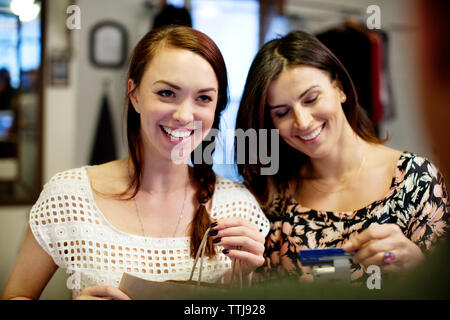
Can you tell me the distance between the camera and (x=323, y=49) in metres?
0.87

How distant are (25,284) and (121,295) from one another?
10.5 inches

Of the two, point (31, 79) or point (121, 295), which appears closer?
point (121, 295)

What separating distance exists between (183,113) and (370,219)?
409mm

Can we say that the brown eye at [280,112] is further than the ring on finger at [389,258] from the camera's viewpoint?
Yes

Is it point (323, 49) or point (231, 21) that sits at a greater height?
point (231, 21)

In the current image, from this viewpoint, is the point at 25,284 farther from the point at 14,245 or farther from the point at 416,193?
the point at 416,193

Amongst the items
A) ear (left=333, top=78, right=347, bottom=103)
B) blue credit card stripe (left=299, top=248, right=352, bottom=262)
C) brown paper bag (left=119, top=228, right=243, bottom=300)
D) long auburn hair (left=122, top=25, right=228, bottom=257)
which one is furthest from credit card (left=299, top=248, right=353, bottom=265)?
ear (left=333, top=78, right=347, bottom=103)

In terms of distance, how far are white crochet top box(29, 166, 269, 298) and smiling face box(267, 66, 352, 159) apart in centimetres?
29

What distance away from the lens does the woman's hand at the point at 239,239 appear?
723 millimetres

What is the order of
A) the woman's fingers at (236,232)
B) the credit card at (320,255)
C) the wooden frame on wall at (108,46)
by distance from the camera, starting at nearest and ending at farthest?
the credit card at (320,255)
the woman's fingers at (236,232)
the wooden frame on wall at (108,46)

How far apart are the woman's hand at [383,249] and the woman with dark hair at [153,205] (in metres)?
0.19

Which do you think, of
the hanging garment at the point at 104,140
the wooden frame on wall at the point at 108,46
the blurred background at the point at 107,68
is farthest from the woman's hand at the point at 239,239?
the wooden frame on wall at the point at 108,46

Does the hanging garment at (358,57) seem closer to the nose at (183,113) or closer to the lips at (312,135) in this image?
the lips at (312,135)
